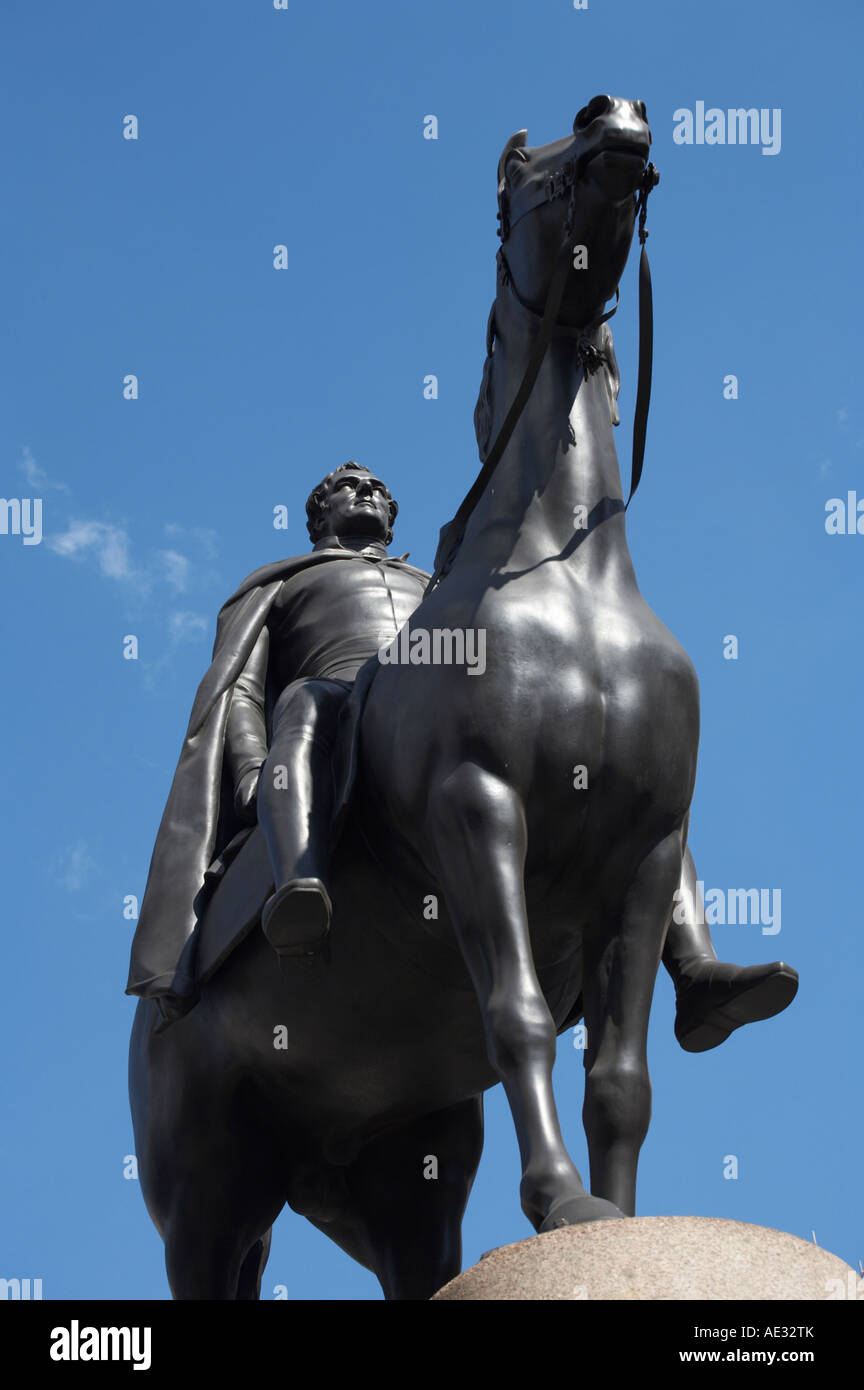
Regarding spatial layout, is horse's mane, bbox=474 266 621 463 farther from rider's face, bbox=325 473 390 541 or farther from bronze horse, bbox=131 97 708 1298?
rider's face, bbox=325 473 390 541

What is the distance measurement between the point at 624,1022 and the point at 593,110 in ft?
12.1

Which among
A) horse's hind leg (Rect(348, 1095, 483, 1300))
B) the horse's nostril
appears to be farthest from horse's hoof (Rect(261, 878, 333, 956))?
the horse's nostril

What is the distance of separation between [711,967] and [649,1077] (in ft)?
2.75

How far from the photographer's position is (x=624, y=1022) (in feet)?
25.7

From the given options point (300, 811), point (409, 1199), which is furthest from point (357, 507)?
point (409, 1199)

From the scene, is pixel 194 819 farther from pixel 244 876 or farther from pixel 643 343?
pixel 643 343

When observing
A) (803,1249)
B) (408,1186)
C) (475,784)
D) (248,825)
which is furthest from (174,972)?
(803,1249)

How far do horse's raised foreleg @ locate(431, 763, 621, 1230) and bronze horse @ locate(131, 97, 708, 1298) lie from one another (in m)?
0.01

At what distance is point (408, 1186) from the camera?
32.8 ft

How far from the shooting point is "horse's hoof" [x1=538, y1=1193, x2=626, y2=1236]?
663 cm

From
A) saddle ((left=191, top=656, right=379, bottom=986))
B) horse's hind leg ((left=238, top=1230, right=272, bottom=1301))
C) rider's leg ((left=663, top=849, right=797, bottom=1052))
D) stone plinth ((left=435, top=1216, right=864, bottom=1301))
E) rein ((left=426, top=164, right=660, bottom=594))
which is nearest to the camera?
stone plinth ((left=435, top=1216, right=864, bottom=1301))

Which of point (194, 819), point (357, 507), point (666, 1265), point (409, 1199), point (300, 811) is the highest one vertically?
point (357, 507)

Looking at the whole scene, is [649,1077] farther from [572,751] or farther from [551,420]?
[551,420]

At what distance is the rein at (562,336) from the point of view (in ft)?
27.5
